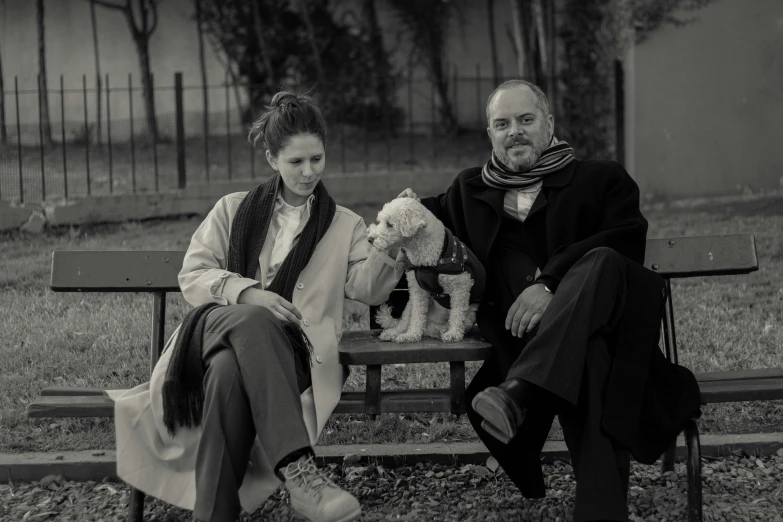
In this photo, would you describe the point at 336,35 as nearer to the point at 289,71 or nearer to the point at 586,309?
the point at 289,71

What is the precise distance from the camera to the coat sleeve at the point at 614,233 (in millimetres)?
3770

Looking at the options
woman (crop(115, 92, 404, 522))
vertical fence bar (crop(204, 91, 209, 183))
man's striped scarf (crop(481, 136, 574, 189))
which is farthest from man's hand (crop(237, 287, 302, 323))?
vertical fence bar (crop(204, 91, 209, 183))

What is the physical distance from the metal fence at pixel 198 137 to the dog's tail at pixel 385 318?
6198mm

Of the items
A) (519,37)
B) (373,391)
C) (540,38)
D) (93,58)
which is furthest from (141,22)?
(373,391)

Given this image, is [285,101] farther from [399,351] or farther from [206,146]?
[206,146]

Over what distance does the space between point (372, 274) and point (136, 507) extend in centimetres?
124

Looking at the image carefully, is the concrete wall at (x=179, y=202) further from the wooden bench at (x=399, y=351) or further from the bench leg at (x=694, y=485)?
the bench leg at (x=694, y=485)

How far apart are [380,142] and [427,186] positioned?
156cm

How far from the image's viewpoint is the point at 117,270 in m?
4.15

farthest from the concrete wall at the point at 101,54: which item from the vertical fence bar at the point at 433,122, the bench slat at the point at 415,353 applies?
the bench slat at the point at 415,353

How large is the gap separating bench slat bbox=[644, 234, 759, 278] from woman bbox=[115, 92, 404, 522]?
44.3 inches

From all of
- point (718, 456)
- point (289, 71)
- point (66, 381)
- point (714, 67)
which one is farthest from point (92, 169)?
point (718, 456)

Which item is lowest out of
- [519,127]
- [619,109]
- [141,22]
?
[519,127]

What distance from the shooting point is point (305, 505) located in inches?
131
